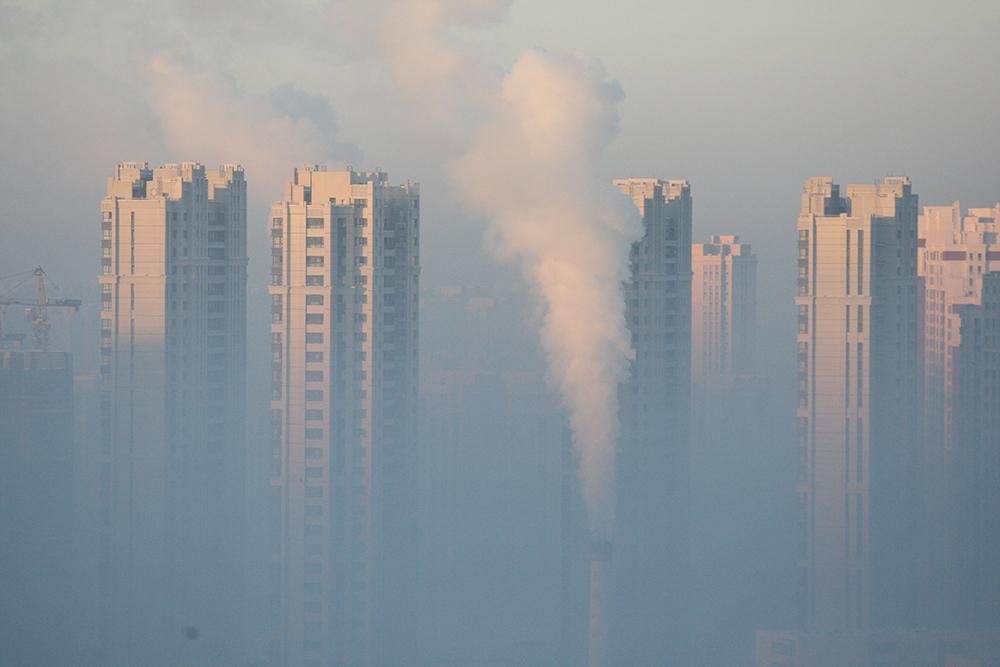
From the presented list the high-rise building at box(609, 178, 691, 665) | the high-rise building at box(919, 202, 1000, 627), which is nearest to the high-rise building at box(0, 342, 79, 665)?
the high-rise building at box(609, 178, 691, 665)

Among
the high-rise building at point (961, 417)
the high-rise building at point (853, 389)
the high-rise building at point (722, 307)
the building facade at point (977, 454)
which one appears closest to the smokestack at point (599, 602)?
the high-rise building at point (853, 389)

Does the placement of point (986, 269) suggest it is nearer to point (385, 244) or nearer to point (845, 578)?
point (845, 578)

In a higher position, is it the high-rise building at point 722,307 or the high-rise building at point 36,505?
Result: the high-rise building at point 722,307

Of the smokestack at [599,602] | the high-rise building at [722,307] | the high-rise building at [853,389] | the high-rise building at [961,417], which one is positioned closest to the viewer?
the high-rise building at [853,389]

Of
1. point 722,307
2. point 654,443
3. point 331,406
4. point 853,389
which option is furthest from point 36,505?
point 722,307

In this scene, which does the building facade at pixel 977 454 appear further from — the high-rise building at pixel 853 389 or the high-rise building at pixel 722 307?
the high-rise building at pixel 722 307

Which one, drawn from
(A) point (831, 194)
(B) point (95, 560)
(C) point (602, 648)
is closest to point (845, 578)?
(C) point (602, 648)

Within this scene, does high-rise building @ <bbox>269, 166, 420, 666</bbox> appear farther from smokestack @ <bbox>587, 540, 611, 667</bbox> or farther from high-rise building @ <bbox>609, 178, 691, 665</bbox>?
high-rise building @ <bbox>609, 178, 691, 665</bbox>
